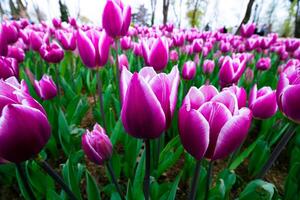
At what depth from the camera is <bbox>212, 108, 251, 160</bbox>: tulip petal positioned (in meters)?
0.59

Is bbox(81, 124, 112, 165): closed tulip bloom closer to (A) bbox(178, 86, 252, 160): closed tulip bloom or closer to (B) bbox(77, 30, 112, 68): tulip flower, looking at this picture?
(A) bbox(178, 86, 252, 160): closed tulip bloom

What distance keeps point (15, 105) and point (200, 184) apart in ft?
2.74

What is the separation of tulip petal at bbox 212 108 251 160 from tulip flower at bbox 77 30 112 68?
0.89 m

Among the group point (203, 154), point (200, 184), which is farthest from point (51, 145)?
point (203, 154)

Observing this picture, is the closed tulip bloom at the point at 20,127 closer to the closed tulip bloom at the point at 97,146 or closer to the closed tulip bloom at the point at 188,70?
the closed tulip bloom at the point at 97,146

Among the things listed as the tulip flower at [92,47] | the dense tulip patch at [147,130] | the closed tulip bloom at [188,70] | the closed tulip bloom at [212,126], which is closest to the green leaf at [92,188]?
the dense tulip patch at [147,130]

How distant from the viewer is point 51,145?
1.54 m

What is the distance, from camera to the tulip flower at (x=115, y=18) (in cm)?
140

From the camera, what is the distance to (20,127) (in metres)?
0.59

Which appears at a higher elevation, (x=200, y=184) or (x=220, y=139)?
(x=220, y=139)

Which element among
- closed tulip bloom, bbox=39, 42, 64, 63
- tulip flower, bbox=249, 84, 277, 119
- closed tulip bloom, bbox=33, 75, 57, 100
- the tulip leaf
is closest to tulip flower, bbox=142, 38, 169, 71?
tulip flower, bbox=249, 84, 277, 119

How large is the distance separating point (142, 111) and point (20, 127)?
28 cm

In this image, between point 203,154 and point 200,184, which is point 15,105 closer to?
point 203,154

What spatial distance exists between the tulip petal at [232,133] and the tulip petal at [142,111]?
0.14 meters
